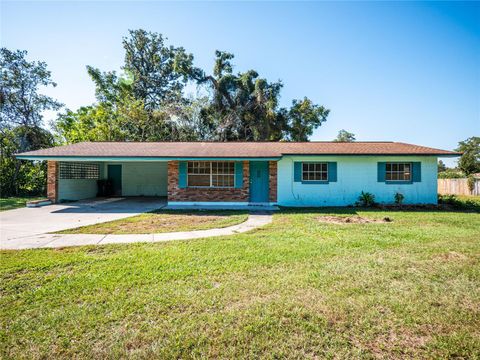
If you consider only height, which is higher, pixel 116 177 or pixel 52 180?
Result: pixel 116 177

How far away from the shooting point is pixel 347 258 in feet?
16.1

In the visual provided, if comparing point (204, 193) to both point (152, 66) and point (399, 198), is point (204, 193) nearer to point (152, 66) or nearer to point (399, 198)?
point (399, 198)

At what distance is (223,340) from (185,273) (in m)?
1.75

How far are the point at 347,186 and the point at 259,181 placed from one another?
4468mm

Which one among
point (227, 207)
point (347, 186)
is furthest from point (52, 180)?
point (347, 186)

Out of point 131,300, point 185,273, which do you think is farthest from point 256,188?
point 131,300

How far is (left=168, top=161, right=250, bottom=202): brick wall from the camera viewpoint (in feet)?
40.8

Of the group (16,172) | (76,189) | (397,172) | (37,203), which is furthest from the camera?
(16,172)

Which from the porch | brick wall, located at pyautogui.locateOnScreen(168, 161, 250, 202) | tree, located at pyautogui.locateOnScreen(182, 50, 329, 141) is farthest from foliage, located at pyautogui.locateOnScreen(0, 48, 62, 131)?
brick wall, located at pyautogui.locateOnScreen(168, 161, 250, 202)

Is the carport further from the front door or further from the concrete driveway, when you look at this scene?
the concrete driveway

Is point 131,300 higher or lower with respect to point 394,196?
lower

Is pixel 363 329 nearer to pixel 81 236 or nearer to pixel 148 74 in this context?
pixel 81 236

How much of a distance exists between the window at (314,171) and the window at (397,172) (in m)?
3.13

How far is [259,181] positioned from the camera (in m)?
12.6
